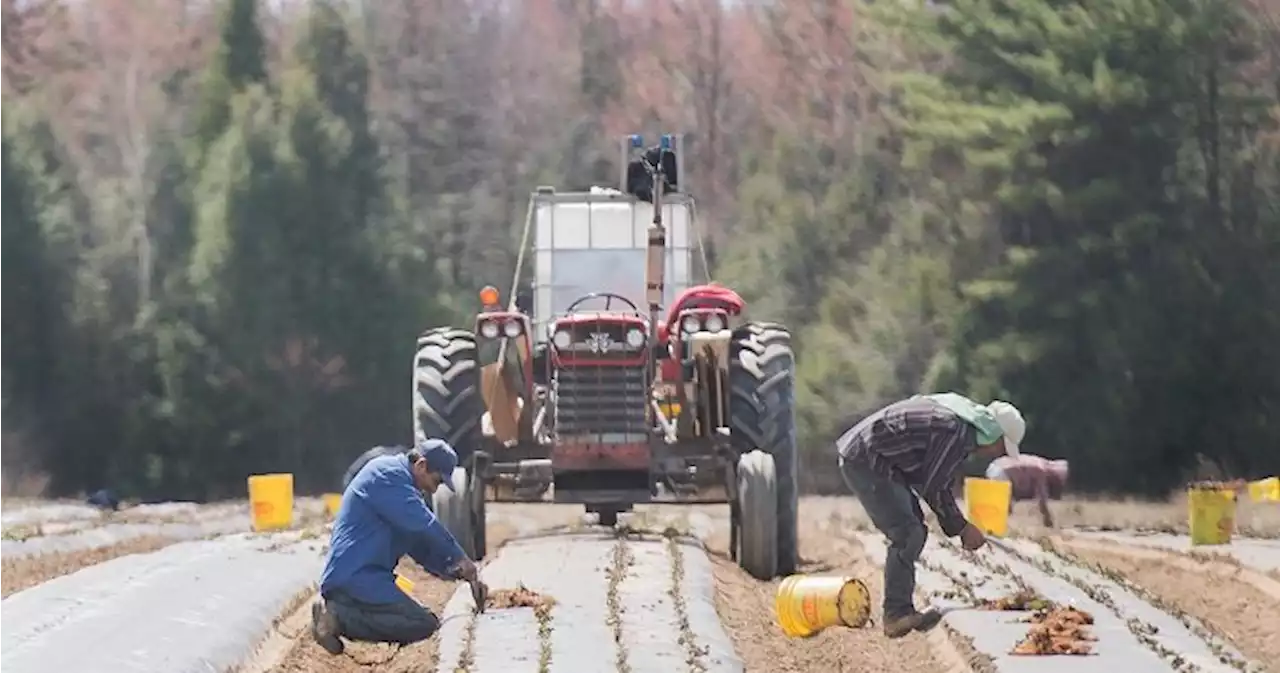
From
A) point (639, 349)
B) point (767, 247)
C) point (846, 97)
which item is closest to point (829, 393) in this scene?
point (767, 247)

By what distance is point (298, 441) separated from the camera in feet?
146

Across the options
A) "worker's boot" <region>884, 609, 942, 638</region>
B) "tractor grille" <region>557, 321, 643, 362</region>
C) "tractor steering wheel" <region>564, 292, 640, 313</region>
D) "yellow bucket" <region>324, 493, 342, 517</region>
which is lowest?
"yellow bucket" <region>324, 493, 342, 517</region>

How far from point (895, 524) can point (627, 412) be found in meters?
4.12

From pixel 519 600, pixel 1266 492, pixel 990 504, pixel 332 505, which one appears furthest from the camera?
pixel 1266 492

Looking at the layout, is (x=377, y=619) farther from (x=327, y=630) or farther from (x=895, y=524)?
(x=895, y=524)

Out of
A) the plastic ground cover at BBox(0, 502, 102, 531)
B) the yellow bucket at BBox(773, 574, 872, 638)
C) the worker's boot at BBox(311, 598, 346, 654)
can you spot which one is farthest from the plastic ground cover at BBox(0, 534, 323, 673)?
the plastic ground cover at BBox(0, 502, 102, 531)

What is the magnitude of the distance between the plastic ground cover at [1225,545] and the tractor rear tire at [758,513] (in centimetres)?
341

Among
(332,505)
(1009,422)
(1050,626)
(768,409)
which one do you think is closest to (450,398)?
(768,409)

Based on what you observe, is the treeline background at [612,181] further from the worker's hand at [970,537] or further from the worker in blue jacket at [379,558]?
the worker in blue jacket at [379,558]

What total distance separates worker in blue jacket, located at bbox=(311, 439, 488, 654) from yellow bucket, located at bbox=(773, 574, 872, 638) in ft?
7.99

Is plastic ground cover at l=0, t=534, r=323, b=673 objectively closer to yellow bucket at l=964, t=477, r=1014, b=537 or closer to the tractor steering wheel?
the tractor steering wheel

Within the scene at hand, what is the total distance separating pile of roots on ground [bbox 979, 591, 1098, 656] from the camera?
1109 cm

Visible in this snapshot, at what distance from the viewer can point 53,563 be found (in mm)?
17406

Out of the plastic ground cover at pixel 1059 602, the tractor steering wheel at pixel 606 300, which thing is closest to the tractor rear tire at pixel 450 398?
the tractor steering wheel at pixel 606 300
